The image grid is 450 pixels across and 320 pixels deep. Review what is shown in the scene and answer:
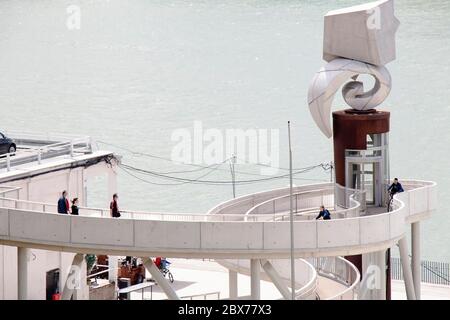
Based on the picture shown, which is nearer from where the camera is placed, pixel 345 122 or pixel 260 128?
pixel 345 122

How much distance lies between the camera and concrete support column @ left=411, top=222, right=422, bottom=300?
49969 mm

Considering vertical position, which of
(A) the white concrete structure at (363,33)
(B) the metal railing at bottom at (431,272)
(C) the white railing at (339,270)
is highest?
(A) the white concrete structure at (363,33)

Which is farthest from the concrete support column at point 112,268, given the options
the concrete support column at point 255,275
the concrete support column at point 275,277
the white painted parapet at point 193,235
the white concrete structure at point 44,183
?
the concrete support column at point 255,275

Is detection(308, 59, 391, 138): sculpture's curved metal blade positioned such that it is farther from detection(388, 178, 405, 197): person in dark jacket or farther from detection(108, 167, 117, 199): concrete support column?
detection(108, 167, 117, 199): concrete support column

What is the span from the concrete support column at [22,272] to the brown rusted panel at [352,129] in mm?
10691

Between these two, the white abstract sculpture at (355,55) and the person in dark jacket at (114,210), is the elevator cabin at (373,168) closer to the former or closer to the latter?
the white abstract sculpture at (355,55)

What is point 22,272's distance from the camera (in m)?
44.4

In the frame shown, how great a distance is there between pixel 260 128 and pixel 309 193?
5916 centimetres

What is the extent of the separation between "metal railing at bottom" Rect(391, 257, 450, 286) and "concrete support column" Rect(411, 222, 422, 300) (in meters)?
9.80

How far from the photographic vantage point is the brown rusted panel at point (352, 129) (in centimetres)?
4772

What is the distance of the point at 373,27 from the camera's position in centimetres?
4719

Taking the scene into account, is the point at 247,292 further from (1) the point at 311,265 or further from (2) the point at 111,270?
(1) the point at 311,265

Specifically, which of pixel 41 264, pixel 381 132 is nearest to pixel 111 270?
pixel 41 264

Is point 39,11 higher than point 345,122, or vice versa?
point 39,11
